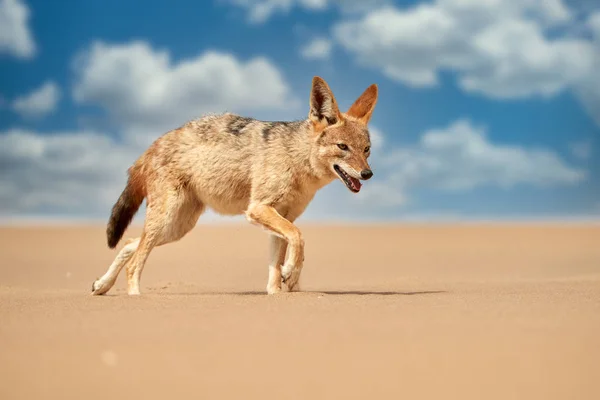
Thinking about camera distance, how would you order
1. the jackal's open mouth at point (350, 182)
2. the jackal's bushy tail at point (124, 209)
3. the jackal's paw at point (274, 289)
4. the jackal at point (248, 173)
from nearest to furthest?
the jackal's open mouth at point (350, 182) → the jackal at point (248, 173) → the jackal's paw at point (274, 289) → the jackal's bushy tail at point (124, 209)

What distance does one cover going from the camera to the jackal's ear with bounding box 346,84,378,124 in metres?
8.52

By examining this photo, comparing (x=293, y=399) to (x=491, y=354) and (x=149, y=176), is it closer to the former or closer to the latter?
(x=491, y=354)

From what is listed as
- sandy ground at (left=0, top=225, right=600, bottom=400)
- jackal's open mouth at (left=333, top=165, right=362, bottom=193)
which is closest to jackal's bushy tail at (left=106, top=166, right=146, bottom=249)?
sandy ground at (left=0, top=225, right=600, bottom=400)

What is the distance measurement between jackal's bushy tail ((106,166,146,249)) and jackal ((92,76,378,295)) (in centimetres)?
1

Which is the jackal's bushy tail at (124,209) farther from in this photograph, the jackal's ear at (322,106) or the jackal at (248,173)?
the jackal's ear at (322,106)

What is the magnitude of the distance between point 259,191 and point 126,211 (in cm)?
234

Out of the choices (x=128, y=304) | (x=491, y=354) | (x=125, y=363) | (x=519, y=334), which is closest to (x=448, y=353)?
(x=491, y=354)

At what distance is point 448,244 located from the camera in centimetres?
2216

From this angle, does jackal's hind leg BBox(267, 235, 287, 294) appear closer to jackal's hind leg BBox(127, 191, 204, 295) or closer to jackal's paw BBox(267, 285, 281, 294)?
jackal's paw BBox(267, 285, 281, 294)

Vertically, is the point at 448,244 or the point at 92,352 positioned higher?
the point at 448,244

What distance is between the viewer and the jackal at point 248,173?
7.90m

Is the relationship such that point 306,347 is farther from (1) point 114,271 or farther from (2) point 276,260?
(1) point 114,271

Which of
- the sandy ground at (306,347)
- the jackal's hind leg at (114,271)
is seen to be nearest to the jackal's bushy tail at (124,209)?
the jackal's hind leg at (114,271)

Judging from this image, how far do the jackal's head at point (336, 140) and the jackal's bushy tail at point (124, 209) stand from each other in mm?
2833
